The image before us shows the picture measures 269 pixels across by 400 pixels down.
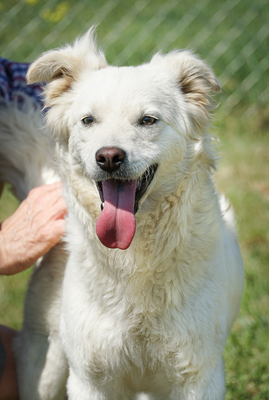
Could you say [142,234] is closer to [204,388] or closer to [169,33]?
[204,388]

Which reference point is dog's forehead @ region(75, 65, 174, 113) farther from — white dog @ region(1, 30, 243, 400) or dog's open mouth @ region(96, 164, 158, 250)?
dog's open mouth @ region(96, 164, 158, 250)

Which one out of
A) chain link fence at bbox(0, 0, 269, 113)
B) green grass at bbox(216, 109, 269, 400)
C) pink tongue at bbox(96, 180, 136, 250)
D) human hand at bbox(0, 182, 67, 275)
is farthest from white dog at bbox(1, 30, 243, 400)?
chain link fence at bbox(0, 0, 269, 113)

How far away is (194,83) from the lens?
2.20 m

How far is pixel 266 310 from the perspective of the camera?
3.46 m

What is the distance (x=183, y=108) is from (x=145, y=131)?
0.32 metres

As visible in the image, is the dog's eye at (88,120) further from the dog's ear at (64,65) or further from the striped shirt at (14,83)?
the striped shirt at (14,83)

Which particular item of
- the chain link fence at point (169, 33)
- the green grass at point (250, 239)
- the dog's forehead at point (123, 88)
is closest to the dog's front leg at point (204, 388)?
the green grass at point (250, 239)

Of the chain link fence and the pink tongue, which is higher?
the chain link fence

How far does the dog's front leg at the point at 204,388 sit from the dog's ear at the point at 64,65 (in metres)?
1.64

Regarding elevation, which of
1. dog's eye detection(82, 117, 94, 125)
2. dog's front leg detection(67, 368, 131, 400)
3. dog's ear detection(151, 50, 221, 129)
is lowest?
dog's front leg detection(67, 368, 131, 400)

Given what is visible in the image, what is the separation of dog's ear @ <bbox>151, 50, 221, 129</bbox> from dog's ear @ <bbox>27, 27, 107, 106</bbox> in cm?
39

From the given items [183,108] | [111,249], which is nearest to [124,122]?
[183,108]

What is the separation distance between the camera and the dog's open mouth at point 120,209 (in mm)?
1911

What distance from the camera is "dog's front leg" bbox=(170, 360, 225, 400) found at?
2031 millimetres
